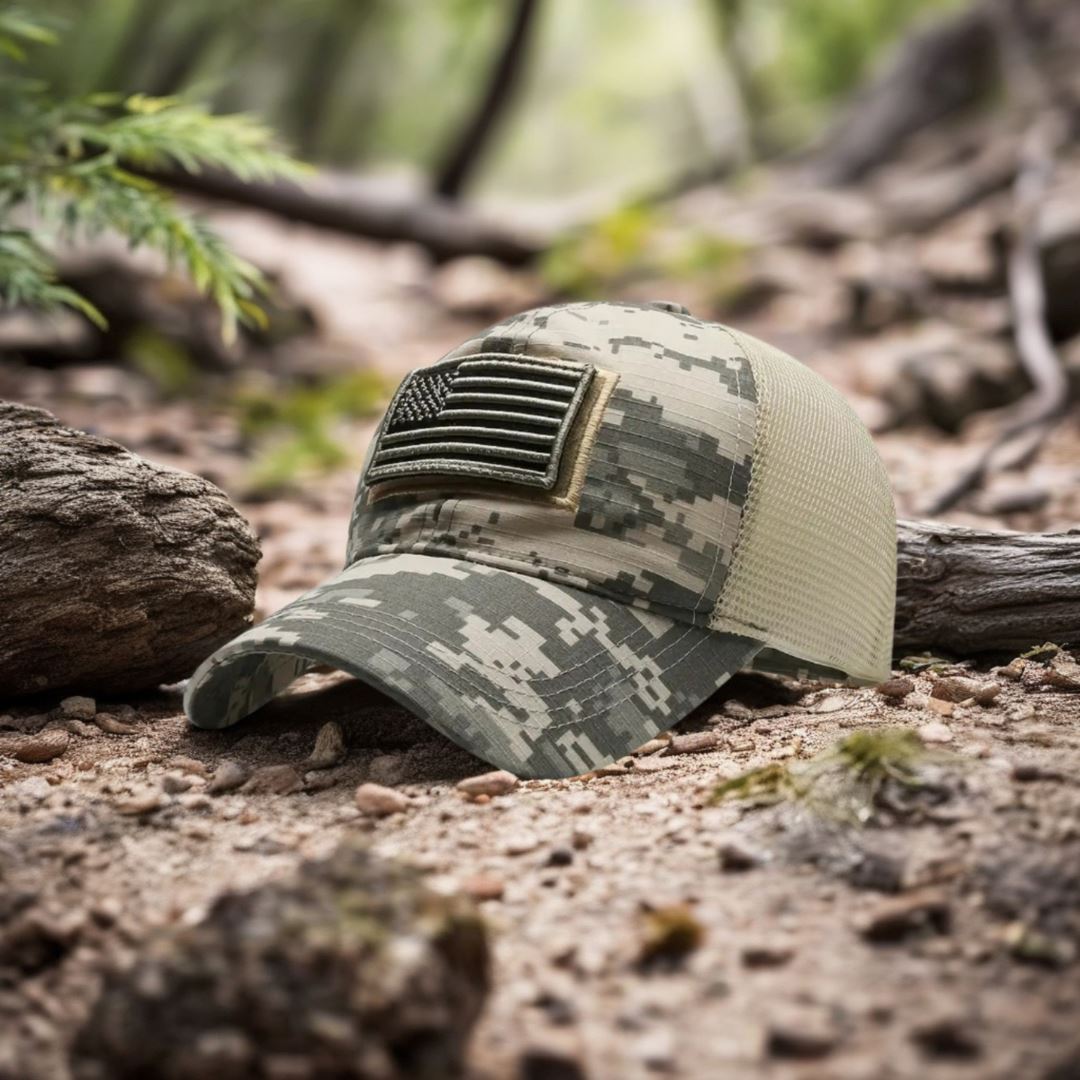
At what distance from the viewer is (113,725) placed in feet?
8.21

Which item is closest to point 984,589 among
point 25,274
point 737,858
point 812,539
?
point 812,539

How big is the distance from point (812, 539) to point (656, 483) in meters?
0.34

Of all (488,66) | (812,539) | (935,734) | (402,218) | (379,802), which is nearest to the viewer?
(379,802)

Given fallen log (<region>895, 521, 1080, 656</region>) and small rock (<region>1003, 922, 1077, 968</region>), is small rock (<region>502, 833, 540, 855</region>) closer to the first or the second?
small rock (<region>1003, 922, 1077, 968</region>)

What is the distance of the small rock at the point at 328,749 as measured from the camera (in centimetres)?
226

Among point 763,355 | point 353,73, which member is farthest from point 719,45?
point 763,355

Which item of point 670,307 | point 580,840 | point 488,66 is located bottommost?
point 580,840

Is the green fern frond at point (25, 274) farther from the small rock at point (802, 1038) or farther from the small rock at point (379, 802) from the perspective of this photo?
the small rock at point (802, 1038)

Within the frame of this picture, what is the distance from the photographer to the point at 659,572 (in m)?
2.22

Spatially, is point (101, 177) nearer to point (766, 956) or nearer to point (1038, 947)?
point (766, 956)

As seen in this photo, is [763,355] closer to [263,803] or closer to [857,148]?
[263,803]

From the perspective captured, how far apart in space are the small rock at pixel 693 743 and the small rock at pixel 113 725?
1130 millimetres

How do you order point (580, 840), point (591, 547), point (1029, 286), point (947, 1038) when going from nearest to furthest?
point (947, 1038), point (580, 840), point (591, 547), point (1029, 286)

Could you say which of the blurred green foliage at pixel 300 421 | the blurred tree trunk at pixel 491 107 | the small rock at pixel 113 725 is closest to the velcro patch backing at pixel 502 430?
the small rock at pixel 113 725
